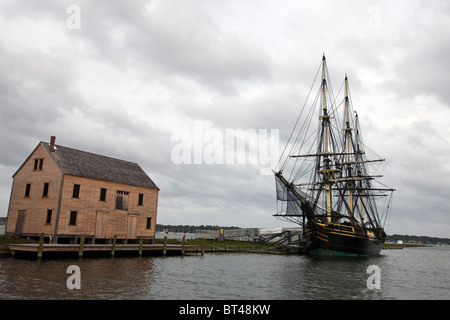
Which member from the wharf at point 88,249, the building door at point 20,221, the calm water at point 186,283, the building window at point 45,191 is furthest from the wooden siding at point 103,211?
the calm water at point 186,283

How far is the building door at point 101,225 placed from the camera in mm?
38328

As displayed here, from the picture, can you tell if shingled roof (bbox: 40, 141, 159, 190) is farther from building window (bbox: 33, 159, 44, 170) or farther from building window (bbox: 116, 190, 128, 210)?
building window (bbox: 33, 159, 44, 170)

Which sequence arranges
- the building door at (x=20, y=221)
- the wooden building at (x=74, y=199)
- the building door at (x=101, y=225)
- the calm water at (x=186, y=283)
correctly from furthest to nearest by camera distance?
1. the building door at (x=101, y=225)
2. the building door at (x=20, y=221)
3. the wooden building at (x=74, y=199)
4. the calm water at (x=186, y=283)

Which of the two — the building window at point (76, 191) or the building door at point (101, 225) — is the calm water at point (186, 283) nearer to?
the building door at point (101, 225)

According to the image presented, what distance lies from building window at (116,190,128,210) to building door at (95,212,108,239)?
6.92 ft

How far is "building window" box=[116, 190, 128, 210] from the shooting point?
134 feet

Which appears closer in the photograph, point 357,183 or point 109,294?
point 109,294

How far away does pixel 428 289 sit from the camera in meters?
27.6

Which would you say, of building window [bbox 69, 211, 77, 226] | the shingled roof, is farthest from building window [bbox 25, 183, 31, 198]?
building window [bbox 69, 211, 77, 226]

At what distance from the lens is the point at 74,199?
1436 inches
